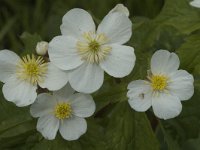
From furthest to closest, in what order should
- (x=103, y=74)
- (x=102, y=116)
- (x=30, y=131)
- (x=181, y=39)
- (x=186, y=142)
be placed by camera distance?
(x=181, y=39) < (x=186, y=142) < (x=102, y=116) < (x=30, y=131) < (x=103, y=74)

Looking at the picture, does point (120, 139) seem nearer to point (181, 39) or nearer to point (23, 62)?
point (23, 62)

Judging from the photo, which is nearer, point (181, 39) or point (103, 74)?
point (103, 74)

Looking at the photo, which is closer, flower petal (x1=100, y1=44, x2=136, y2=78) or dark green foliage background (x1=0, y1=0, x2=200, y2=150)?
flower petal (x1=100, y1=44, x2=136, y2=78)

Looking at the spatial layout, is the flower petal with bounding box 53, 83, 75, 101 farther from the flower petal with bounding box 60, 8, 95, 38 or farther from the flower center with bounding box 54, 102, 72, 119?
the flower petal with bounding box 60, 8, 95, 38

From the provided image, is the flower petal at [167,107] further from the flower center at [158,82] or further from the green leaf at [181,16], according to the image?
the green leaf at [181,16]

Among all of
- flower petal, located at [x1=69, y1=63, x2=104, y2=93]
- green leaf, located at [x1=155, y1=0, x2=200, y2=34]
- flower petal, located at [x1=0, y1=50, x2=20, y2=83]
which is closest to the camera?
flower petal, located at [x1=69, y1=63, x2=104, y2=93]

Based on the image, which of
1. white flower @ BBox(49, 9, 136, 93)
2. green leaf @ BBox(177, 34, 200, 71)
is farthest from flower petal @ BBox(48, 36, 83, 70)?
green leaf @ BBox(177, 34, 200, 71)

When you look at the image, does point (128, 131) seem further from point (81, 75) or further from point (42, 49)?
point (42, 49)

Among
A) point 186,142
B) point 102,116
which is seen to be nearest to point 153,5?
point 186,142
